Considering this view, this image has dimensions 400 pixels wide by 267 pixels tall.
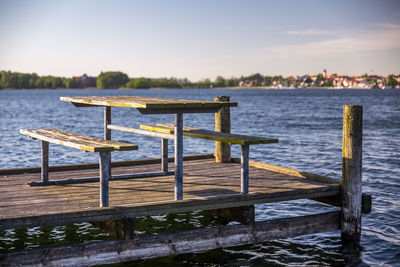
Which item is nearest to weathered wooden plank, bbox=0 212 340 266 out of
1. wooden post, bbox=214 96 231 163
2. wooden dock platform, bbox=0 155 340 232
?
wooden dock platform, bbox=0 155 340 232

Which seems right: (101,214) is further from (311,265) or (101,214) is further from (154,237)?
(311,265)

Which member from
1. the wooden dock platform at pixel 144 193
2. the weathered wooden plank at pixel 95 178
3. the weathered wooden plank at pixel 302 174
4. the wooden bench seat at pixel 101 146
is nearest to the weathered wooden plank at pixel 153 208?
the wooden dock platform at pixel 144 193

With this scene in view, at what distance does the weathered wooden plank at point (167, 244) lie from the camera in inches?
240

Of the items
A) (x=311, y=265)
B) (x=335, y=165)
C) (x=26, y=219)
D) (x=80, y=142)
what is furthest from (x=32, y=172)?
(x=335, y=165)

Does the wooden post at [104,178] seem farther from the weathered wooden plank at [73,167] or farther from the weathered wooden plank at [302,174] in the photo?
→ the weathered wooden plank at [302,174]

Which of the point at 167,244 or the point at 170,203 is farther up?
the point at 170,203

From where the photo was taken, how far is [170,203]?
662 centimetres

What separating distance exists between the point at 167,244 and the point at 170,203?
559mm

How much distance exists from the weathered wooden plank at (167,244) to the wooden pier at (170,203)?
0.4 inches

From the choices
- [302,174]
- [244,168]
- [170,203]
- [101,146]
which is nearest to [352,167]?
[302,174]

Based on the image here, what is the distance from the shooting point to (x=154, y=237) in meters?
6.67

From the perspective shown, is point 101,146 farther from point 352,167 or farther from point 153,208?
point 352,167

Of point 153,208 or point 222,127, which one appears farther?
point 222,127

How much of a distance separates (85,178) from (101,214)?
2251 millimetres
